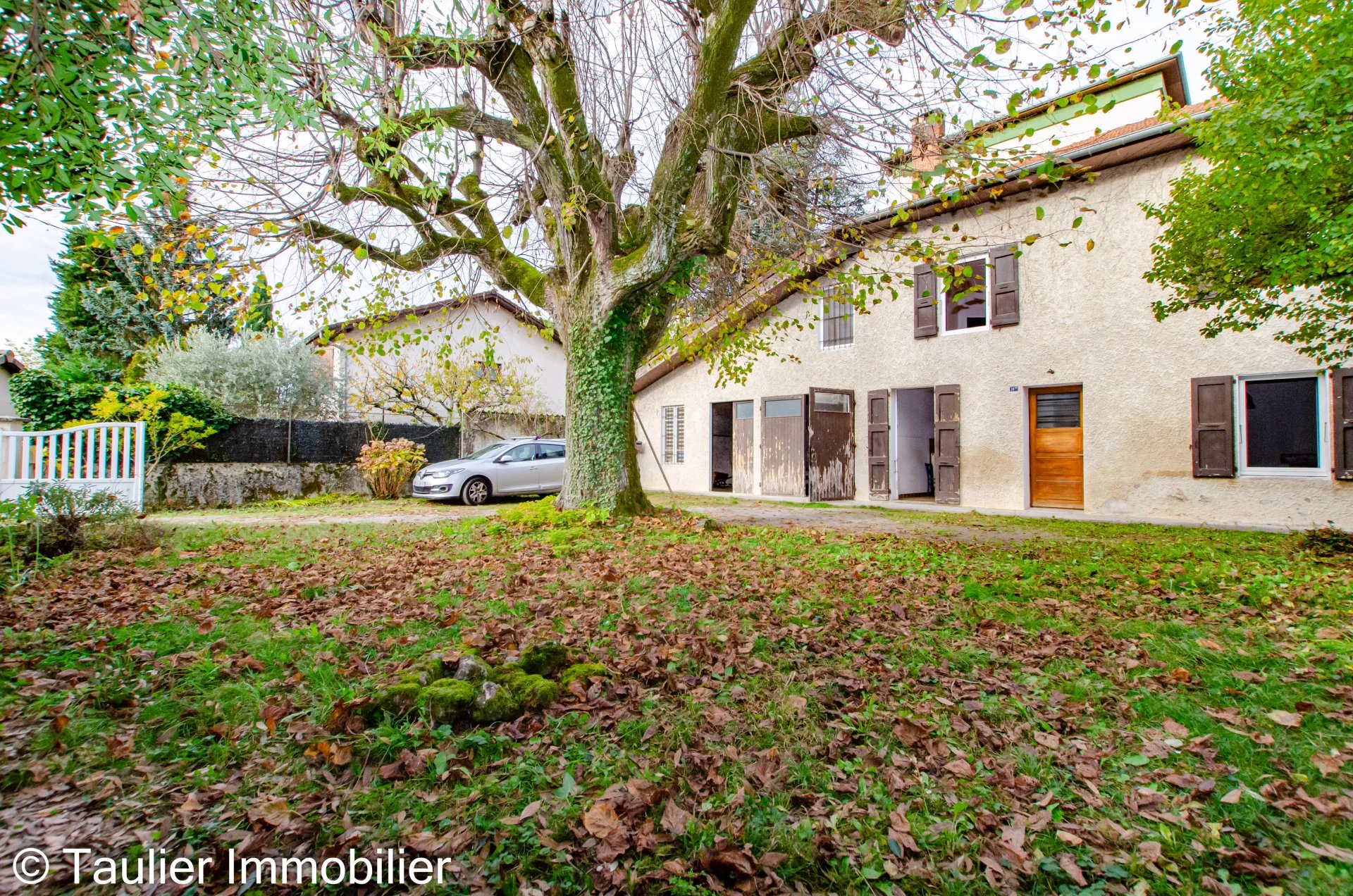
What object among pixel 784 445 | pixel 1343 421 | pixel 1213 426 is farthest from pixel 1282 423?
pixel 784 445

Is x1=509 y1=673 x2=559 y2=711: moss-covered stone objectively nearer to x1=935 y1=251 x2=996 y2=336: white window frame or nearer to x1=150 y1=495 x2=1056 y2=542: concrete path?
x1=150 y1=495 x2=1056 y2=542: concrete path

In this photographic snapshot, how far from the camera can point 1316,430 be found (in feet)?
28.6

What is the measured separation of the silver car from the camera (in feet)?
42.5

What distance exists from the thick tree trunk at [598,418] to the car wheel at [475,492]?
17.5ft

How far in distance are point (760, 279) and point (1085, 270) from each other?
528 cm

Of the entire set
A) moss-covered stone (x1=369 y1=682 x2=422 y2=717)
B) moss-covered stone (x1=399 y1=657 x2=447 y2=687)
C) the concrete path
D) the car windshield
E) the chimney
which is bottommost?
moss-covered stone (x1=369 y1=682 x2=422 y2=717)

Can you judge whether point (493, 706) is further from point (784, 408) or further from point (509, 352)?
point (509, 352)

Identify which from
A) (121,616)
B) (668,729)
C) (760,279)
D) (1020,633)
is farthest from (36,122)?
(760,279)

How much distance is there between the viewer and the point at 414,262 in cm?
827

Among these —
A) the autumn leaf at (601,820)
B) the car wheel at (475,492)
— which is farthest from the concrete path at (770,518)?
the autumn leaf at (601,820)

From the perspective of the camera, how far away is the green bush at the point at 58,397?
35.1 ft

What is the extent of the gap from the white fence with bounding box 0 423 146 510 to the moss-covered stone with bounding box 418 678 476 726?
22.1 ft

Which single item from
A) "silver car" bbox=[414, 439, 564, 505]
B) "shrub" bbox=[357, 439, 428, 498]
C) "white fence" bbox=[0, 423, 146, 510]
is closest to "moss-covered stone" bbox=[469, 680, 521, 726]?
"white fence" bbox=[0, 423, 146, 510]

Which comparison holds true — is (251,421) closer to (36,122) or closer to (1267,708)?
(36,122)
